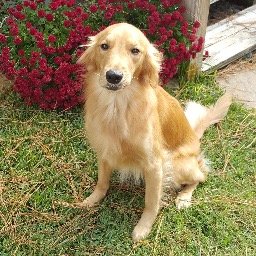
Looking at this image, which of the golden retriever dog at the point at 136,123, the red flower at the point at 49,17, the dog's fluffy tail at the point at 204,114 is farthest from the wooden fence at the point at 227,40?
the golden retriever dog at the point at 136,123

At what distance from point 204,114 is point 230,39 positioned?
147cm

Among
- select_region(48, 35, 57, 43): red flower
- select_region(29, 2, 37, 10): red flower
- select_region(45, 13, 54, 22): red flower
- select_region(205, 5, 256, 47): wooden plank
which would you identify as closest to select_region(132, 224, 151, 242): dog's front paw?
select_region(48, 35, 57, 43): red flower

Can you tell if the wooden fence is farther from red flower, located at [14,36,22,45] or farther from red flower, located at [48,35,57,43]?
red flower, located at [14,36,22,45]

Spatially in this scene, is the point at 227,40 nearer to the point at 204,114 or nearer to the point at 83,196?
the point at 204,114

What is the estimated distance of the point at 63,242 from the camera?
11.2 ft

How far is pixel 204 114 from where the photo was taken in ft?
13.9

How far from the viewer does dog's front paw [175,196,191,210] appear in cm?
369

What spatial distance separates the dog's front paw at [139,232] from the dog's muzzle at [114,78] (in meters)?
1.20

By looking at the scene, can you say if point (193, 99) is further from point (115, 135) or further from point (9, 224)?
point (9, 224)

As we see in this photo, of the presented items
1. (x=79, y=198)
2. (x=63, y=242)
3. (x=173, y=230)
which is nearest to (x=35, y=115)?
(x=79, y=198)

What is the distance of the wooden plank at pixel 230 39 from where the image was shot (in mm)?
5090

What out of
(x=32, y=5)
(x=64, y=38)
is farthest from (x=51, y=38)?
(x=32, y=5)

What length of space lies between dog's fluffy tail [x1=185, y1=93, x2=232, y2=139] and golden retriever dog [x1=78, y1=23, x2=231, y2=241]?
1.24ft

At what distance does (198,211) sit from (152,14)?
172 cm
